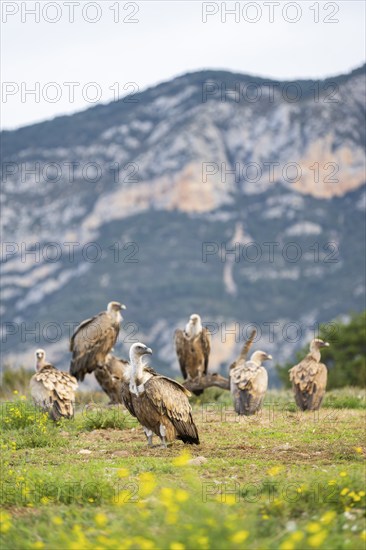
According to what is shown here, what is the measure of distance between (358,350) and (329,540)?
40.3m

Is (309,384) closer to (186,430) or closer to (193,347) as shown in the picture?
(193,347)

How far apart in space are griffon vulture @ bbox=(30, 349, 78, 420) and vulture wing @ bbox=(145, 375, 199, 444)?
2733 millimetres

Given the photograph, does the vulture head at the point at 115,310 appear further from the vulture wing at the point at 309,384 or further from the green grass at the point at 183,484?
the vulture wing at the point at 309,384

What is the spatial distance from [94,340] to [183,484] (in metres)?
10.3

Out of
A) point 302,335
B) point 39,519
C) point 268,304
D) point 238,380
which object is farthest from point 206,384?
point 268,304

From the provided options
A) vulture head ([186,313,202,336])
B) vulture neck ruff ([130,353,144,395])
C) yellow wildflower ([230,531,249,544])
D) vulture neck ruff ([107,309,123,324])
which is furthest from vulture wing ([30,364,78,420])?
yellow wildflower ([230,531,249,544])

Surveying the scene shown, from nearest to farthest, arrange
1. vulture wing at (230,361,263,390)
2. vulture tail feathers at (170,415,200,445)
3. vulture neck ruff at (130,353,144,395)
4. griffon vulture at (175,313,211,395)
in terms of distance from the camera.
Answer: vulture neck ruff at (130,353,144,395) < vulture tail feathers at (170,415,200,445) < vulture wing at (230,361,263,390) < griffon vulture at (175,313,211,395)

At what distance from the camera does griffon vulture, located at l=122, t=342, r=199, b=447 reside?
544 inches

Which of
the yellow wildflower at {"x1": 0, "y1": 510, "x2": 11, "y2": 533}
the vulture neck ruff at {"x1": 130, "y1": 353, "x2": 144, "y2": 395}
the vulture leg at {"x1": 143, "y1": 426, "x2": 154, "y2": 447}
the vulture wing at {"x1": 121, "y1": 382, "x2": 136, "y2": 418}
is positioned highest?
the vulture neck ruff at {"x1": 130, "y1": 353, "x2": 144, "y2": 395}

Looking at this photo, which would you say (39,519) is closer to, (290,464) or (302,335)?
(290,464)

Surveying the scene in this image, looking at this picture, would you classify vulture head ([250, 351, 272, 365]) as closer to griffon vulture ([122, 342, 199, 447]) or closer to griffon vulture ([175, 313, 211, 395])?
griffon vulture ([175, 313, 211, 395])

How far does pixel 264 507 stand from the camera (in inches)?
356

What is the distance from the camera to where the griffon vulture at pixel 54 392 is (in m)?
16.2

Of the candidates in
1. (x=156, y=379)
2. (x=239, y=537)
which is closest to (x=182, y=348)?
(x=156, y=379)
